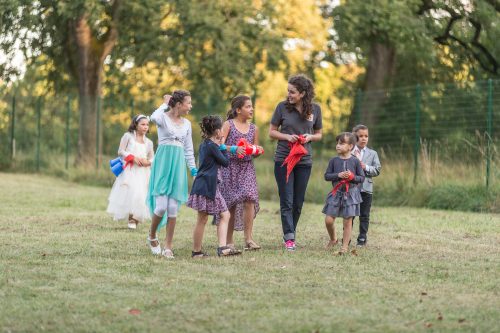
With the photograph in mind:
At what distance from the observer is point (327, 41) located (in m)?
30.9

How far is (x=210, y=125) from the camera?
1038cm

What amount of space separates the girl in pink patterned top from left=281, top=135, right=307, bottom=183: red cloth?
0.39 metres

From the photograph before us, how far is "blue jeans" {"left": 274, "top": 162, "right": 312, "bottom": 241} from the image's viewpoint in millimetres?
11156

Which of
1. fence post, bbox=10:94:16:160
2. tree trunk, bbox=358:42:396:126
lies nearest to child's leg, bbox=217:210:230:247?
tree trunk, bbox=358:42:396:126

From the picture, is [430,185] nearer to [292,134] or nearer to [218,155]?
[292,134]

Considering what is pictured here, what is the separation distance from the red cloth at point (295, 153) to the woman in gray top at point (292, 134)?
53 mm

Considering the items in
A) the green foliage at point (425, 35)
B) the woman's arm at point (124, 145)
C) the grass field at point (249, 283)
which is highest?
the green foliage at point (425, 35)

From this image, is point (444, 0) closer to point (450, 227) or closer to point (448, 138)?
point (448, 138)

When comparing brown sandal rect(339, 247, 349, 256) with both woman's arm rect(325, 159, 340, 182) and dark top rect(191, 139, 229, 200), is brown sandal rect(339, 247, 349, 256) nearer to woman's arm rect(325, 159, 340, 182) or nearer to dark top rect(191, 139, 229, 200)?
woman's arm rect(325, 159, 340, 182)

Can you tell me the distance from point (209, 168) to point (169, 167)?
438 millimetres

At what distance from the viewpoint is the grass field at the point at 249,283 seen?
22.6 feet

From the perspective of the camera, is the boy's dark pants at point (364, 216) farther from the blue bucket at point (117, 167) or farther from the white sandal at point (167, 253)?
the blue bucket at point (117, 167)

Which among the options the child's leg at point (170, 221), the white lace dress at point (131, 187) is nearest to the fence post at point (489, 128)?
the white lace dress at point (131, 187)

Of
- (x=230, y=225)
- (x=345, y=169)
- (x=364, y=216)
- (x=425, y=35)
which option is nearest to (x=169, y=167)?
(x=230, y=225)
